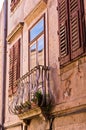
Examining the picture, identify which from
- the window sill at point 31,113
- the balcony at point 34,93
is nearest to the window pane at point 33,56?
the balcony at point 34,93

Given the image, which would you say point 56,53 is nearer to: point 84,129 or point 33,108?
point 33,108

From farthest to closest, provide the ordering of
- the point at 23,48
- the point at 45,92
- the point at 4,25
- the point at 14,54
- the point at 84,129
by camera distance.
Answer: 1. the point at 4,25
2. the point at 14,54
3. the point at 23,48
4. the point at 45,92
5. the point at 84,129

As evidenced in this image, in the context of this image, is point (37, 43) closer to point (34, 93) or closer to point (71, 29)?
point (34, 93)

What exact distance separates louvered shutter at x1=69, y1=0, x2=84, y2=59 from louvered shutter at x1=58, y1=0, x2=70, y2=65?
0.19 meters

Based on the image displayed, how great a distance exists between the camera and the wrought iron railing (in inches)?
304

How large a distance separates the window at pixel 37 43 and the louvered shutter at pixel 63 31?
3.52 feet

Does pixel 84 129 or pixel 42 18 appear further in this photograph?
pixel 42 18

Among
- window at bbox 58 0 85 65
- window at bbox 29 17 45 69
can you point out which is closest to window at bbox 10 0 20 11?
window at bbox 29 17 45 69

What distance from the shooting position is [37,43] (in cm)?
884

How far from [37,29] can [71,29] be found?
6.97 feet

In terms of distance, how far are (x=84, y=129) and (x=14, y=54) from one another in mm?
5501

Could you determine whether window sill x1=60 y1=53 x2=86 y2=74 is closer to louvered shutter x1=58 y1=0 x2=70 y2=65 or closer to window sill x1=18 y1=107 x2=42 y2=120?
louvered shutter x1=58 y1=0 x2=70 y2=65

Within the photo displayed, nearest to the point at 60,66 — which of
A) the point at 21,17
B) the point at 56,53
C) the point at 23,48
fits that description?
the point at 56,53

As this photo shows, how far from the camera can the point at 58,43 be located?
295 inches
